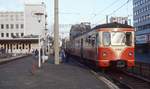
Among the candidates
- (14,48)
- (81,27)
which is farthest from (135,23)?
(81,27)

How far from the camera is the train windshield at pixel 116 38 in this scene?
2586 centimetres

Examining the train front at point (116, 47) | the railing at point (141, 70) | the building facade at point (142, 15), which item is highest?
the building facade at point (142, 15)

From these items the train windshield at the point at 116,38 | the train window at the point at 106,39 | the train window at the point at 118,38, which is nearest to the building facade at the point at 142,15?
the train windshield at the point at 116,38

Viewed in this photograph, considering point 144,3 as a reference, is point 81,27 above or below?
below

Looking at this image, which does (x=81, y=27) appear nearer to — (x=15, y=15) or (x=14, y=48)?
(x=14, y=48)

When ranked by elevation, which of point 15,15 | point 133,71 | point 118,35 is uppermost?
point 15,15

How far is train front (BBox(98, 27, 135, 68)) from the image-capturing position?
25578mm

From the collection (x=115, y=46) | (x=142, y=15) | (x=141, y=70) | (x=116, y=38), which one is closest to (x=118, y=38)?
(x=116, y=38)

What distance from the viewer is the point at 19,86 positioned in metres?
17.5

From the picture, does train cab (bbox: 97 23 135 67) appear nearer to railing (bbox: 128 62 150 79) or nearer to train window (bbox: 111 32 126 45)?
train window (bbox: 111 32 126 45)

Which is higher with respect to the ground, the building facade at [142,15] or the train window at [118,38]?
the building facade at [142,15]

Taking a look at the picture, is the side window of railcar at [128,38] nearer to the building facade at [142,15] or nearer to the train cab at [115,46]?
the train cab at [115,46]

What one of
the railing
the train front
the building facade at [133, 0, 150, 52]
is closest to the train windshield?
the train front

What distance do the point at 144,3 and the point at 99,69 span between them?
86.9 metres
